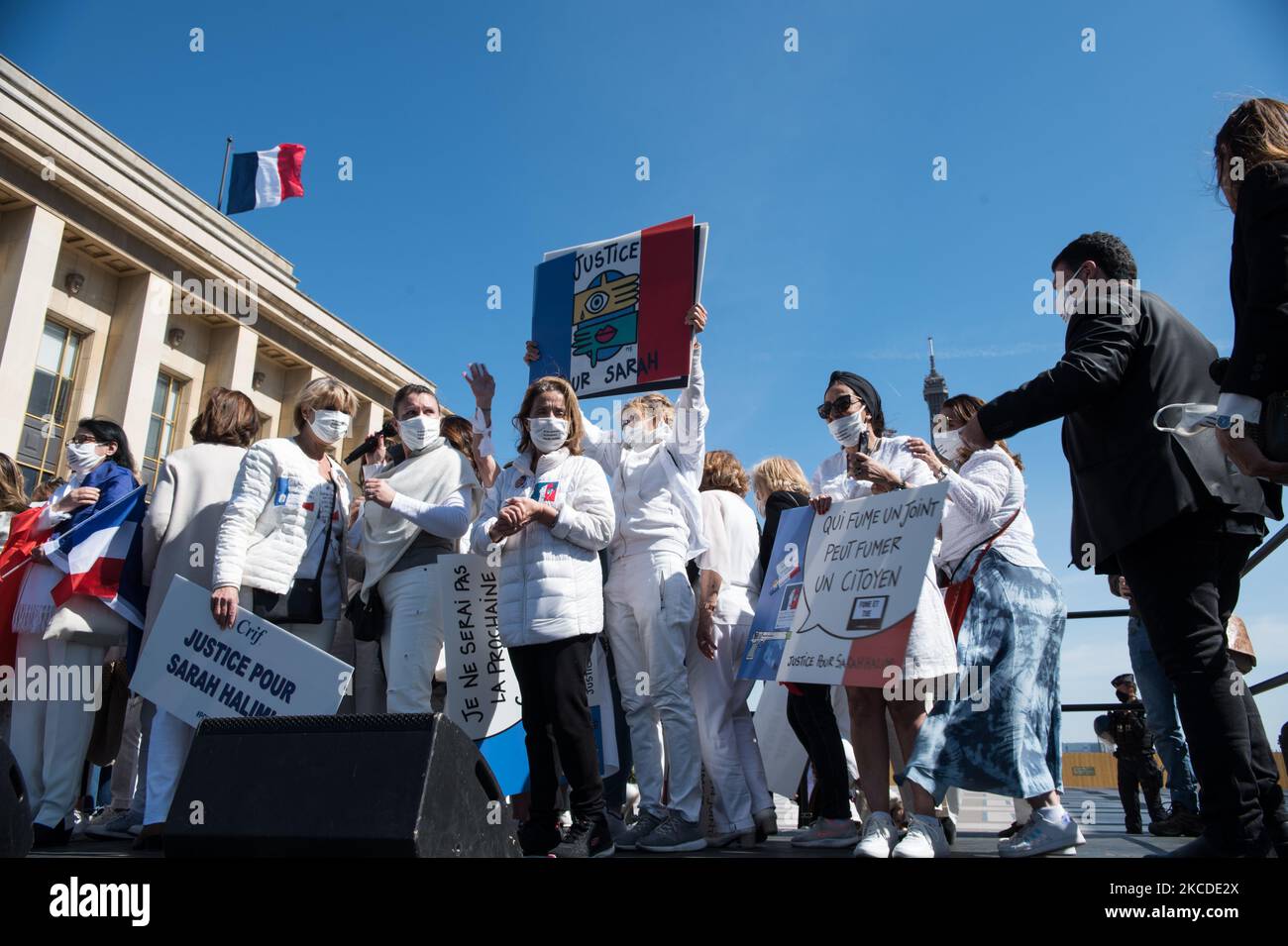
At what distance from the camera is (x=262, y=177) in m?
24.5

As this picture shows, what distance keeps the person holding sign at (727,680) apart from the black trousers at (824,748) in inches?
11.8

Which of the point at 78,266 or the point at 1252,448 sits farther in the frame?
the point at 78,266

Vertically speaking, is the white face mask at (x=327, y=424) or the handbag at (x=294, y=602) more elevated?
the white face mask at (x=327, y=424)

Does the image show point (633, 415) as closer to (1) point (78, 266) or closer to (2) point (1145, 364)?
(2) point (1145, 364)

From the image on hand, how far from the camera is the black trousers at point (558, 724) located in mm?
3459

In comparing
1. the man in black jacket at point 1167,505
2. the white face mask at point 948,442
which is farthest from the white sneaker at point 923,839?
the white face mask at point 948,442

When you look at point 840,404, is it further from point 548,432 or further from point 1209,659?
point 1209,659

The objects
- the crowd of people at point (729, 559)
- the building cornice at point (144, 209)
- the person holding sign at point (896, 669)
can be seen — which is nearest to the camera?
the crowd of people at point (729, 559)

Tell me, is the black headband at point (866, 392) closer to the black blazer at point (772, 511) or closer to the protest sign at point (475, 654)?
the black blazer at point (772, 511)

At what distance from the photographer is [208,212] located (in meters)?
29.0

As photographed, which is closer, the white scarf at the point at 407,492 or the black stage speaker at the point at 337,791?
the black stage speaker at the point at 337,791
